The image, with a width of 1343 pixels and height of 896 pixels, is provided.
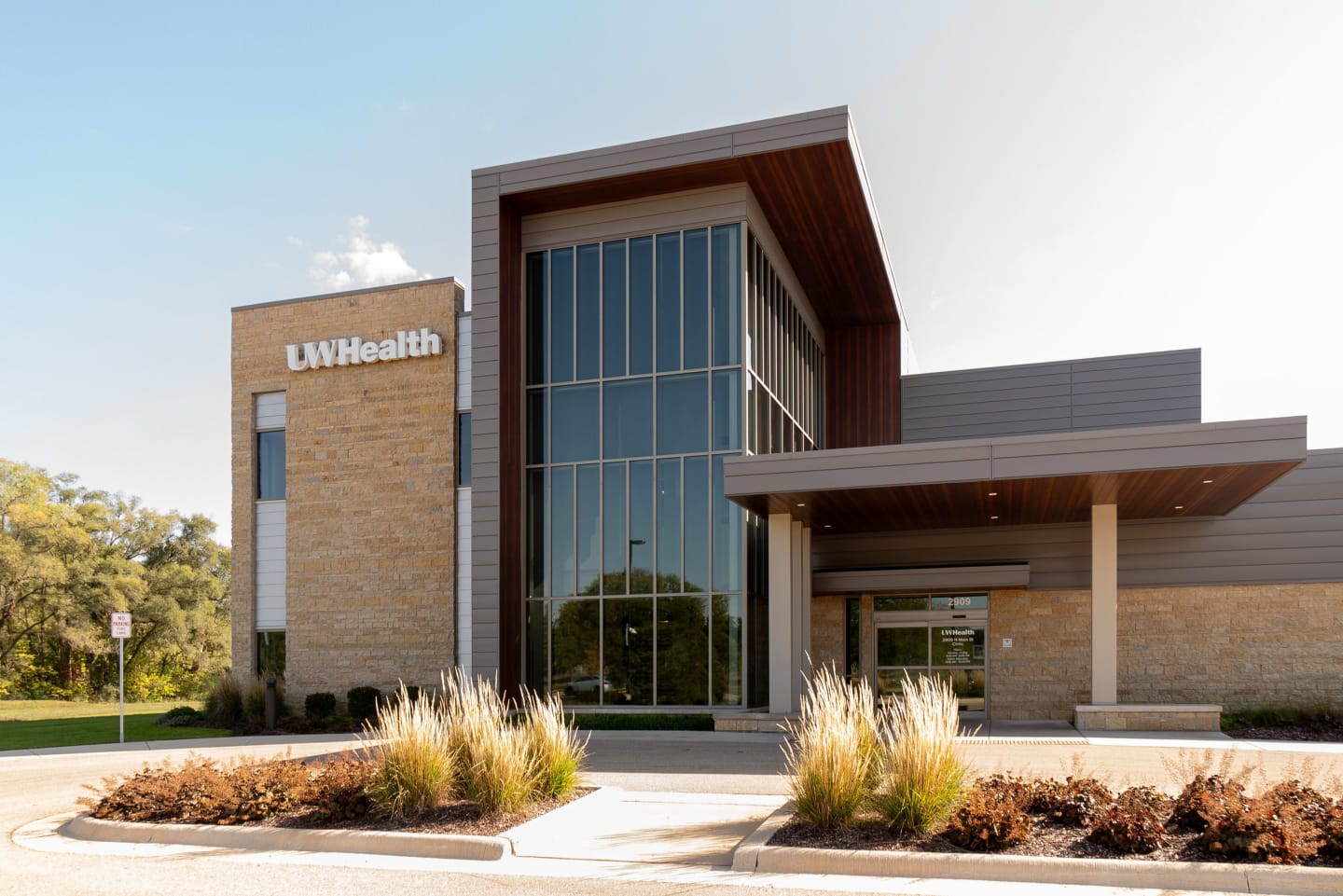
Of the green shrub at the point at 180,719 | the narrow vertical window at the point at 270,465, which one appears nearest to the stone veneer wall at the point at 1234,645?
the narrow vertical window at the point at 270,465

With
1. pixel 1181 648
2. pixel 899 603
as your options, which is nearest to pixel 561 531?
pixel 899 603

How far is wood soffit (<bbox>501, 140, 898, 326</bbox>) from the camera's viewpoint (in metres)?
20.6

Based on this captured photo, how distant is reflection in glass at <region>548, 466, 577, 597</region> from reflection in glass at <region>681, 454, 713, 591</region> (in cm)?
241

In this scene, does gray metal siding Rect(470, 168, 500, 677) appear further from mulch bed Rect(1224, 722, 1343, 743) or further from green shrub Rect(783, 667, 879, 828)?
mulch bed Rect(1224, 722, 1343, 743)

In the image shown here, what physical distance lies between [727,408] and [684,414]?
85 cm

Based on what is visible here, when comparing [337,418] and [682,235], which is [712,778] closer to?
[682,235]

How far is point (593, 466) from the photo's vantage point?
21938mm

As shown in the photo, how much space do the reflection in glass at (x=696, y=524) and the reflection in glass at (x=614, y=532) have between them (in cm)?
125

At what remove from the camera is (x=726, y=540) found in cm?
2083

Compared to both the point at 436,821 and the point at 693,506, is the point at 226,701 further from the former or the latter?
the point at 436,821

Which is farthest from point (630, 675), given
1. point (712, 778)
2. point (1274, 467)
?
point (1274, 467)

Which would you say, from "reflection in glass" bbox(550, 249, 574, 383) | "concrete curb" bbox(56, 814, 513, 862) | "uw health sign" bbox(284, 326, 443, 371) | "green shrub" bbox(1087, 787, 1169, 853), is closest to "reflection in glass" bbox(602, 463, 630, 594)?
"reflection in glass" bbox(550, 249, 574, 383)

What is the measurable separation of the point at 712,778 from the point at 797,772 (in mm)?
4137

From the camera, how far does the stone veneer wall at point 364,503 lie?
939 inches
